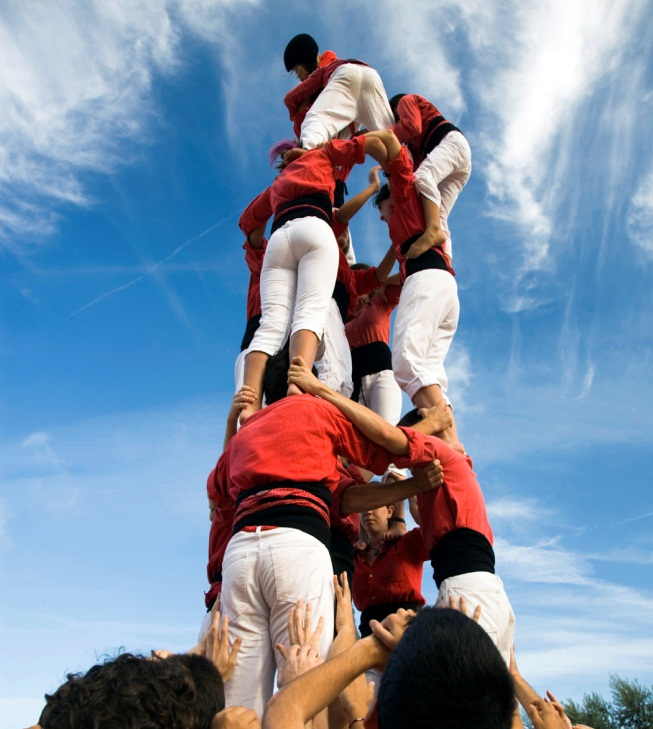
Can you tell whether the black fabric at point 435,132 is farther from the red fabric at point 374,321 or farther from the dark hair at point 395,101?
the red fabric at point 374,321

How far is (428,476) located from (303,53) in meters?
6.85

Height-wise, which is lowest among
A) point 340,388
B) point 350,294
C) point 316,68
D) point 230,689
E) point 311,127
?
point 230,689

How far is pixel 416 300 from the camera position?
6.45m

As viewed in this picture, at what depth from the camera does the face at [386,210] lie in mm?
7418

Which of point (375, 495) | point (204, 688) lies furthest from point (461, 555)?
point (204, 688)

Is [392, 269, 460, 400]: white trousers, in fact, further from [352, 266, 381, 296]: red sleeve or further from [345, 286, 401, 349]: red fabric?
[352, 266, 381, 296]: red sleeve

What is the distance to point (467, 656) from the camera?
6.42 feet

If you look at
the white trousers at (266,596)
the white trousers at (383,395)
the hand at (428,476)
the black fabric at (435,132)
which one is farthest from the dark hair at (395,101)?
the white trousers at (266,596)

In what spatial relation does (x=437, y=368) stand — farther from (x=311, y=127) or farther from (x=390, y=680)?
(x=390, y=680)

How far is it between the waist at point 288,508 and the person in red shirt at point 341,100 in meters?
4.36

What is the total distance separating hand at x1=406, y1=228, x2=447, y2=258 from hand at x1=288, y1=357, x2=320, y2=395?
2438mm

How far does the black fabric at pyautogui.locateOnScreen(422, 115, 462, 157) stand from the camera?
7.86 m

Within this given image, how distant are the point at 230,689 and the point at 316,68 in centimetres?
804

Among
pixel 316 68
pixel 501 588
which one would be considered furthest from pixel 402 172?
pixel 501 588
